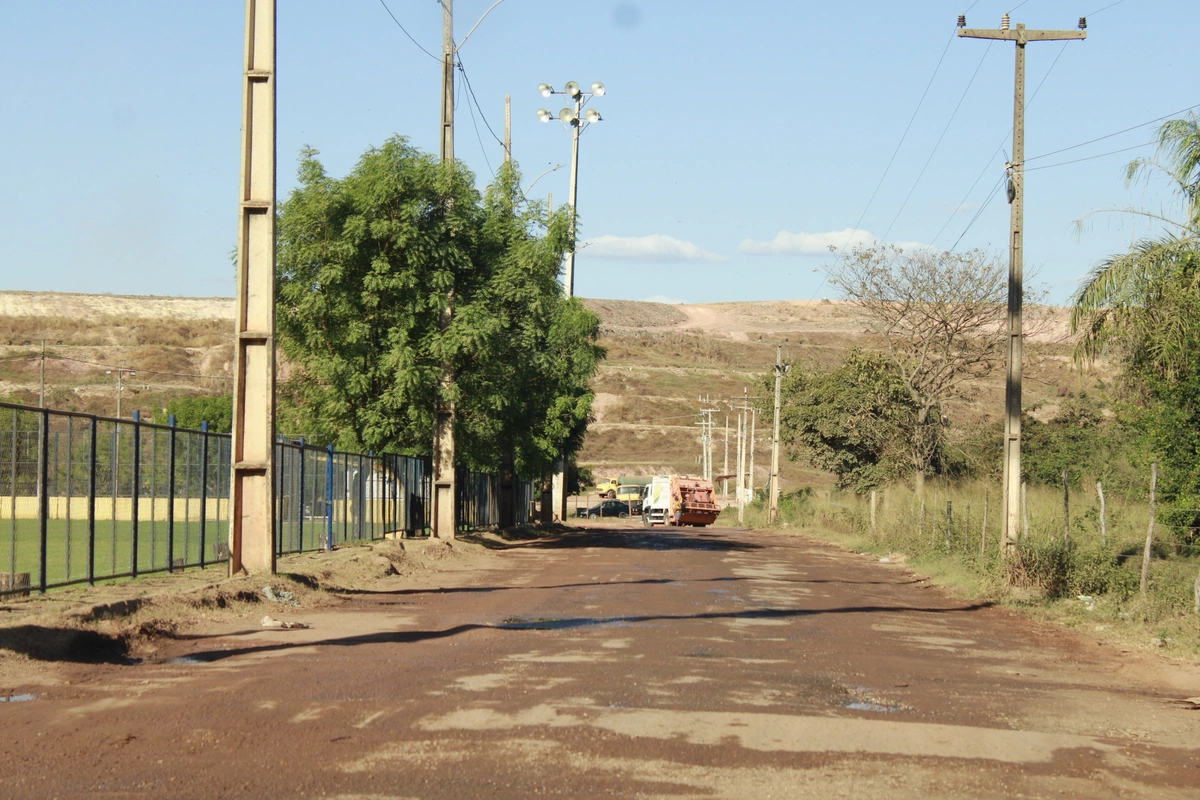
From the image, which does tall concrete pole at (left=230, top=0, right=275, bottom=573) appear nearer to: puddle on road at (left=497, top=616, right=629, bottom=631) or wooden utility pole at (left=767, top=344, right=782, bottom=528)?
puddle on road at (left=497, top=616, right=629, bottom=631)

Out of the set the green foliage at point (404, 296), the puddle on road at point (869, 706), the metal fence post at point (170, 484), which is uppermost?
the green foliage at point (404, 296)

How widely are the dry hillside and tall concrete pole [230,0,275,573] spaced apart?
1344 inches

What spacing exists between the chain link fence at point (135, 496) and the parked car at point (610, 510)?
60197 millimetres

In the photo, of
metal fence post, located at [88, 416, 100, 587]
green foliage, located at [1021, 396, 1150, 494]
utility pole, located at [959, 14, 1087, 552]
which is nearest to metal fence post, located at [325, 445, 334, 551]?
metal fence post, located at [88, 416, 100, 587]

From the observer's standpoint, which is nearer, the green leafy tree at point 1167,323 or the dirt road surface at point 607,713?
the dirt road surface at point 607,713

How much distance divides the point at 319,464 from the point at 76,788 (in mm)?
20237

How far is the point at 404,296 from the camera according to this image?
28.6 meters

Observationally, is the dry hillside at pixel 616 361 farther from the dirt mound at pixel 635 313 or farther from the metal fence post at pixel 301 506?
the metal fence post at pixel 301 506

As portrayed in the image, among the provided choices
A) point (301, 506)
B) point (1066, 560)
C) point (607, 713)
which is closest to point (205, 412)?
point (301, 506)

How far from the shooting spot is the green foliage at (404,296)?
91.8ft

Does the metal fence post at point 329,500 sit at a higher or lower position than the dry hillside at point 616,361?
lower

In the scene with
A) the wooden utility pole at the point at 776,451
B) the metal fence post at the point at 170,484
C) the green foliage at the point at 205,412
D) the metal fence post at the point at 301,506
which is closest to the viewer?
the metal fence post at the point at 170,484

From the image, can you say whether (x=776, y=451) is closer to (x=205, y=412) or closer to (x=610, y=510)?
(x=205, y=412)

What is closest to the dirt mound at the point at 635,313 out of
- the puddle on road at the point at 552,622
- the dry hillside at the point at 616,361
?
the dry hillside at the point at 616,361
